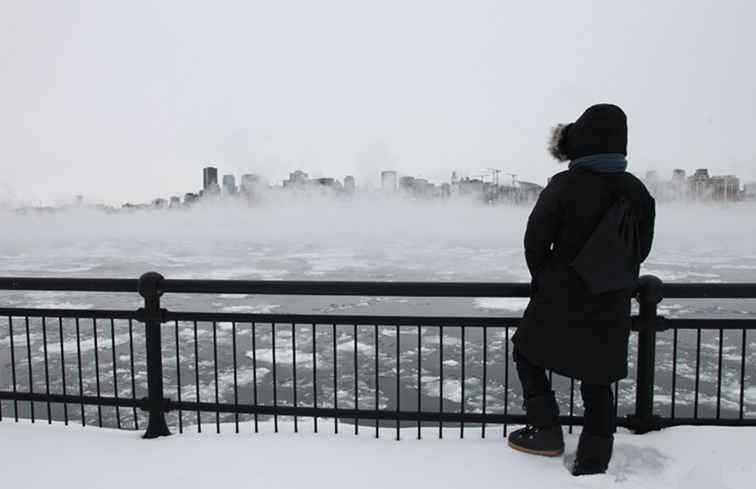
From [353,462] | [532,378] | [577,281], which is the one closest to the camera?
[577,281]

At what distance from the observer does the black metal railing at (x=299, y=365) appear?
412 cm

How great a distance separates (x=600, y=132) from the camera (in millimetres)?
3195

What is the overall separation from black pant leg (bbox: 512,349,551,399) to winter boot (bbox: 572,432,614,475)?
39 centimetres

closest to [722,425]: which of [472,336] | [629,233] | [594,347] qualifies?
[594,347]

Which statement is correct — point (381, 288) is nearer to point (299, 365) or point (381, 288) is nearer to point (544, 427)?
point (544, 427)

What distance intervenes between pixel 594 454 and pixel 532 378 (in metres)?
0.61

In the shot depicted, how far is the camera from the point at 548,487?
339 cm

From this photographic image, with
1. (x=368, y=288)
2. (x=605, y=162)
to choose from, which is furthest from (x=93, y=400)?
(x=605, y=162)

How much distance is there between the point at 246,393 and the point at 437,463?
9073 millimetres

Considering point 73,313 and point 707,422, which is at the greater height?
point 73,313

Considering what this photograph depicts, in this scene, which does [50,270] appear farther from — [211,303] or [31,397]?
[31,397]

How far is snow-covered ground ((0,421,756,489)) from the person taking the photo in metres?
3.50

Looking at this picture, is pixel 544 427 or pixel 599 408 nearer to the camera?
pixel 599 408

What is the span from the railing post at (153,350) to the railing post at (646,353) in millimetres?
3816
